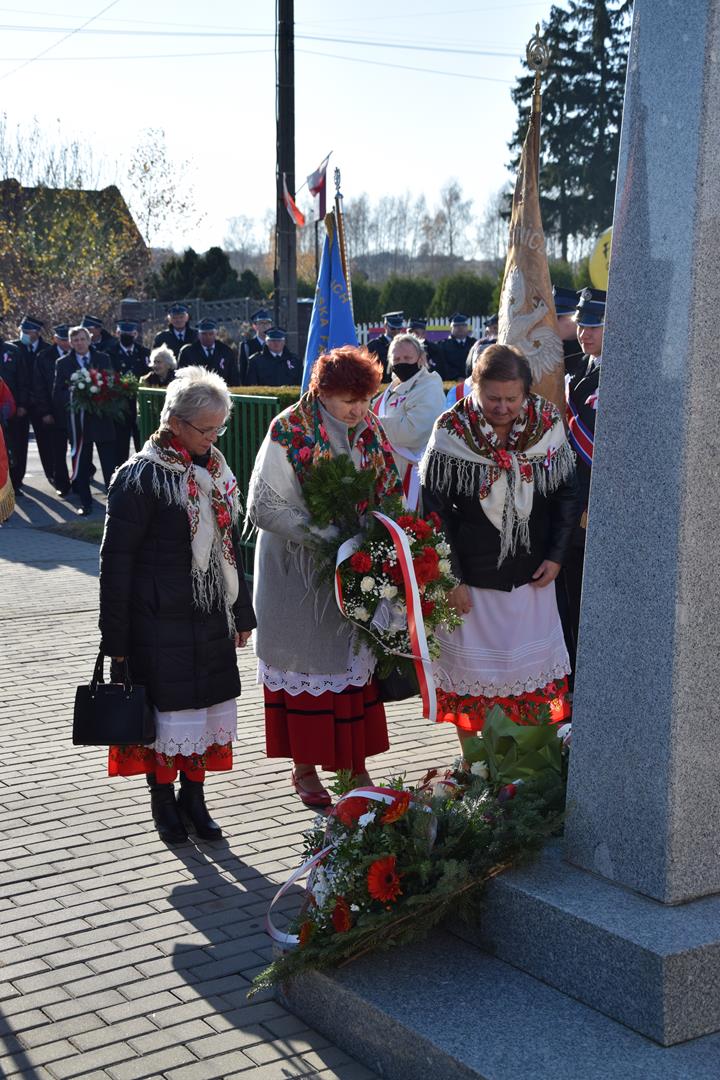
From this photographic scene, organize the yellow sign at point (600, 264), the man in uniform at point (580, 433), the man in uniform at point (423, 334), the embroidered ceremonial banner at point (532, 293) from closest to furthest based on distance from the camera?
the embroidered ceremonial banner at point (532, 293)
the man in uniform at point (580, 433)
the man in uniform at point (423, 334)
the yellow sign at point (600, 264)

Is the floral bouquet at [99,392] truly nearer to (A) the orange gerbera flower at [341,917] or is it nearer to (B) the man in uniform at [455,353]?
(B) the man in uniform at [455,353]

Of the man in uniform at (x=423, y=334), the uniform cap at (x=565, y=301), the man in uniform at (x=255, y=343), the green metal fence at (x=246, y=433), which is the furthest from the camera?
the man in uniform at (x=423, y=334)

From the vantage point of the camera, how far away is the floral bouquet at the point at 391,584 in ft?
16.2

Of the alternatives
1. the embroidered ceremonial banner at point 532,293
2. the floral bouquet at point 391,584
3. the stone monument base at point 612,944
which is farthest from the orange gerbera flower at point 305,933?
the embroidered ceremonial banner at point 532,293

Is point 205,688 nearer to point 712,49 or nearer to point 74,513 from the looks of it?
point 712,49

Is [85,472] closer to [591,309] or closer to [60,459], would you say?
[60,459]

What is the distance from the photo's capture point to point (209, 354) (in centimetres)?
1741

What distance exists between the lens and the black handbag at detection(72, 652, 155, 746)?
486cm

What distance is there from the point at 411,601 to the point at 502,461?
80 centimetres

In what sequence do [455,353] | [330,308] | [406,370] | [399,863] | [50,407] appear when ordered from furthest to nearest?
[455,353], [50,407], [330,308], [406,370], [399,863]

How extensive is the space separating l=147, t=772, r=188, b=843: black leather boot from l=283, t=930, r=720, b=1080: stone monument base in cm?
143

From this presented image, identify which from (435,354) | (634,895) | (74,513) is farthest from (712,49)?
(435,354)

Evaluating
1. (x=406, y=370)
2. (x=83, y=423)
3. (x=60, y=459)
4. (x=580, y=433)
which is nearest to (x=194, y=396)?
(x=580, y=433)

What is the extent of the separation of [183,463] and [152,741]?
1.11m
